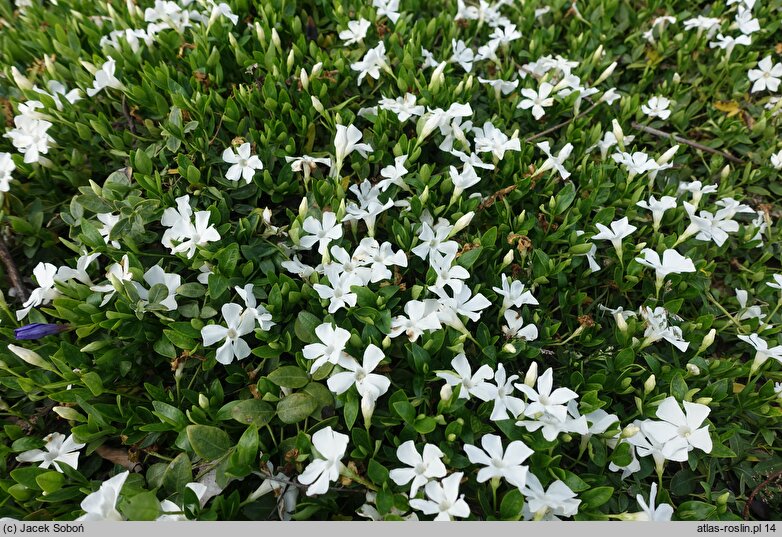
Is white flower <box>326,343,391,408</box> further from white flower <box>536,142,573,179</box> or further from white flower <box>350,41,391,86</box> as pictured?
white flower <box>350,41,391,86</box>

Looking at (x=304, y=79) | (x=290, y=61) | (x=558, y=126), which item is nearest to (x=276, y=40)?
(x=290, y=61)

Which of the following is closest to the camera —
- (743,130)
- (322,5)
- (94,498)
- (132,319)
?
(94,498)

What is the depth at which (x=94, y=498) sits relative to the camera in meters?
1.54

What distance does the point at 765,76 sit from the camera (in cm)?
297

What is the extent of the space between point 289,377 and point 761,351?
1.75 metres

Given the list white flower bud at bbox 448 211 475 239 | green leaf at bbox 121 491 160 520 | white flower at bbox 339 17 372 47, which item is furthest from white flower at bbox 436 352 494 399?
white flower at bbox 339 17 372 47

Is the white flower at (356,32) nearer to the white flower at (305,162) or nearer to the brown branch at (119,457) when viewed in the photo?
the white flower at (305,162)

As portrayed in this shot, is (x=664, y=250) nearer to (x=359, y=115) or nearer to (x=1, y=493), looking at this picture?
(x=359, y=115)

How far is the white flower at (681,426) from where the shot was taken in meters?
1.71

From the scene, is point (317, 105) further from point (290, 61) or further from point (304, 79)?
point (290, 61)

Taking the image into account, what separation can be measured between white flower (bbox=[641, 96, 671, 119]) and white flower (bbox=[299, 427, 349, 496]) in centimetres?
229

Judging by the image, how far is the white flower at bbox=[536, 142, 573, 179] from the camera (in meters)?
2.36
